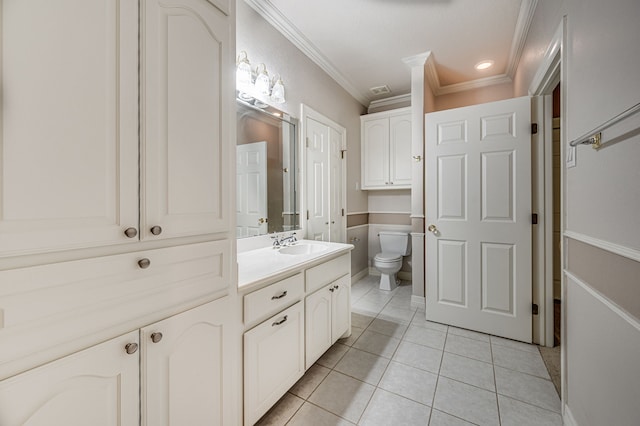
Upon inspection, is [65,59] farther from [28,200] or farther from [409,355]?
[409,355]

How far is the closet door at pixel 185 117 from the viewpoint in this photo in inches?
33.0

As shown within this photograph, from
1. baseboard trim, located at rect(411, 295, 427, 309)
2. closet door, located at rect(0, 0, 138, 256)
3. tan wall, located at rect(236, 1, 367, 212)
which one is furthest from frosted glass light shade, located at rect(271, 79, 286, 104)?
baseboard trim, located at rect(411, 295, 427, 309)

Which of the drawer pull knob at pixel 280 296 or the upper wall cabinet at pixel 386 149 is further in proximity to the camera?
the upper wall cabinet at pixel 386 149

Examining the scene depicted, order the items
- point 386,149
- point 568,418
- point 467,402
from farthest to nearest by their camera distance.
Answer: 1. point 386,149
2. point 467,402
3. point 568,418

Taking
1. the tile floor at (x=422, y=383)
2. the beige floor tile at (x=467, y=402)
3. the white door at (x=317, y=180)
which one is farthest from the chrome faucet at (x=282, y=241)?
the beige floor tile at (x=467, y=402)

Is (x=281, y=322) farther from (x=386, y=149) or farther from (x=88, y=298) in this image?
(x=386, y=149)

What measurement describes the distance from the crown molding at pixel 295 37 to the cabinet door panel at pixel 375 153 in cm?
61

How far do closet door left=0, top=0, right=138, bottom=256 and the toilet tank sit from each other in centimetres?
326

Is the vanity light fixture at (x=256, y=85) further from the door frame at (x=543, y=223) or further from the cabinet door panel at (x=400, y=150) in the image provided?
the door frame at (x=543, y=223)

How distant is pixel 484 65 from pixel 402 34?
1240mm

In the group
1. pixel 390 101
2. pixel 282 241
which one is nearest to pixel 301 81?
pixel 282 241

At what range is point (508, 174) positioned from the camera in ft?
7.04

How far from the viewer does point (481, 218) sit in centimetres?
226

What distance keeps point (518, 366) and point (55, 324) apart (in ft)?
8.30
